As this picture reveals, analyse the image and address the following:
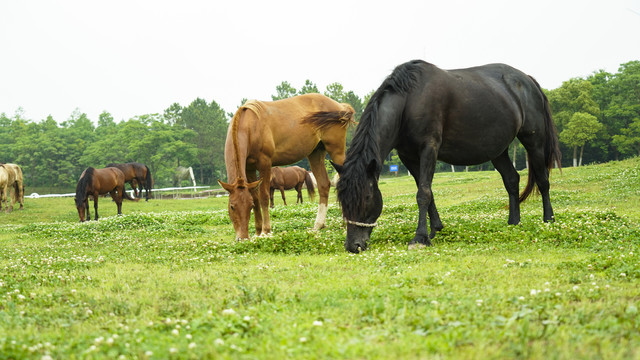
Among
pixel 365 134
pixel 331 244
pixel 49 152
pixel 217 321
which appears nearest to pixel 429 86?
pixel 365 134

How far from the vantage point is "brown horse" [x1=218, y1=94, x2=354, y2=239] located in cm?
911

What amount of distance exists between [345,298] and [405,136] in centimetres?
460

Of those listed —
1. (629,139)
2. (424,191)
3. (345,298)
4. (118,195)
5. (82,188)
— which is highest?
(629,139)

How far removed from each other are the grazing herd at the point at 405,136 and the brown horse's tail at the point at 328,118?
3 cm

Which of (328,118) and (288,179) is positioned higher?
(328,118)

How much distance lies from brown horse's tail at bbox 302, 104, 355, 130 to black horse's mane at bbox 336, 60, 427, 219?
89.1 inches

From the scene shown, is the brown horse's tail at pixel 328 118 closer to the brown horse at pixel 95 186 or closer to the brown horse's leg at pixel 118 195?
the brown horse at pixel 95 186

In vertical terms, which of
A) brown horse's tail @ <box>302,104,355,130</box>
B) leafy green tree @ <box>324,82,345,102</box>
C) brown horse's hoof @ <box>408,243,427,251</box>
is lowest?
brown horse's hoof @ <box>408,243,427,251</box>

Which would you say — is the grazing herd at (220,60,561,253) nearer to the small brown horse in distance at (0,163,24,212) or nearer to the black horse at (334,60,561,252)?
the black horse at (334,60,561,252)

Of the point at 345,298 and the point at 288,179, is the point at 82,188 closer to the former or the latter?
the point at 288,179

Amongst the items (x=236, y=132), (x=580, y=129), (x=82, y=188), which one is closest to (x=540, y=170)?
(x=236, y=132)

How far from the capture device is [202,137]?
97.7 meters

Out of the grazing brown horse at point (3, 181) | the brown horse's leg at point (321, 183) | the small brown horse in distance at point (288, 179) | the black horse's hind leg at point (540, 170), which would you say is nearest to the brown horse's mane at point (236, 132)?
the brown horse's leg at point (321, 183)

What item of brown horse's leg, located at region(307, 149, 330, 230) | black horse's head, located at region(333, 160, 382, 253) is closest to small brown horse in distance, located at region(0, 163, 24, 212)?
brown horse's leg, located at region(307, 149, 330, 230)
